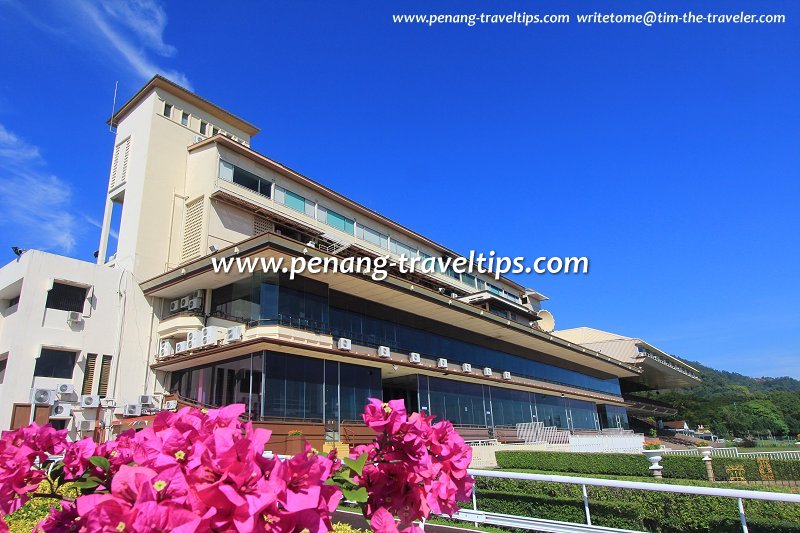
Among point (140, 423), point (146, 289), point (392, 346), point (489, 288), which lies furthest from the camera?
point (489, 288)

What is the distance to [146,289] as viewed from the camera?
72.5 feet

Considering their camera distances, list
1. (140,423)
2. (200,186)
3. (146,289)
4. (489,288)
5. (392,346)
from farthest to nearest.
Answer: (489,288) → (392,346) → (200,186) → (146,289) → (140,423)

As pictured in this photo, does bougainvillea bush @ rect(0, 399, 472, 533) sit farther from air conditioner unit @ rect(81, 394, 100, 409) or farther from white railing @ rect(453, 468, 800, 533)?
air conditioner unit @ rect(81, 394, 100, 409)

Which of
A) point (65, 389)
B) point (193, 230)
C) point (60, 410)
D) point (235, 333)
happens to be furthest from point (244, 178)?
point (60, 410)

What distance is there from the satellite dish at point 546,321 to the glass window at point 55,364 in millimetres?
39226

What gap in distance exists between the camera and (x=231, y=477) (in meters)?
1.56

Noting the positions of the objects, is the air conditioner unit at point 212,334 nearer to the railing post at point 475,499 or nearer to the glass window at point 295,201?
the glass window at point 295,201

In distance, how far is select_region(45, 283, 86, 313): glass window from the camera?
19.8 meters

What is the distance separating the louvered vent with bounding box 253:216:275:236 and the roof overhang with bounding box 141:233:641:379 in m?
3.80

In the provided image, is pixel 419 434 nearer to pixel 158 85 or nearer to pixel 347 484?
pixel 347 484

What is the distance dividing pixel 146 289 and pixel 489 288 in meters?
27.7

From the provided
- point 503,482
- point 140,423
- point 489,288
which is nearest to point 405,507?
point 503,482

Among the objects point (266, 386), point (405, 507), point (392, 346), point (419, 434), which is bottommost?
point (405, 507)

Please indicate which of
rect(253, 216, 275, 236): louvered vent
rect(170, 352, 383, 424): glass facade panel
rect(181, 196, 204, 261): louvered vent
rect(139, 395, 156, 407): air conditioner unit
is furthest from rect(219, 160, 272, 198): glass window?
rect(139, 395, 156, 407): air conditioner unit
